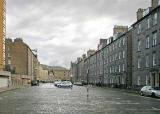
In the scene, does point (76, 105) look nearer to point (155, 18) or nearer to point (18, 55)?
point (155, 18)

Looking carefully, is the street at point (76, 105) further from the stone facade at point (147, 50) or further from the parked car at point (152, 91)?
the stone facade at point (147, 50)

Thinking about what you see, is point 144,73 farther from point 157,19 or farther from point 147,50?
point 157,19

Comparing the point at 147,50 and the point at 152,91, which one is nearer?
the point at 152,91

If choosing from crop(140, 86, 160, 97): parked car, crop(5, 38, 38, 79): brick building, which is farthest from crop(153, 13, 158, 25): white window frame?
crop(5, 38, 38, 79): brick building

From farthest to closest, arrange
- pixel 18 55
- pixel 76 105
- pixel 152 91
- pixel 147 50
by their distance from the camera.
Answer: pixel 18 55 < pixel 147 50 < pixel 152 91 < pixel 76 105

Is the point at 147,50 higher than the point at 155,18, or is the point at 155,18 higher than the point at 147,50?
the point at 155,18

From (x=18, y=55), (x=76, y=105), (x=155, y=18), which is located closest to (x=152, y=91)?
(x=155, y=18)

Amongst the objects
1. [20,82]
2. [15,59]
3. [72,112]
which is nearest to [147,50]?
[72,112]

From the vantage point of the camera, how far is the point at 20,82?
91.2m

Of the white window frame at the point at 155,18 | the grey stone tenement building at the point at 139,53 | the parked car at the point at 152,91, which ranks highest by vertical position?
the white window frame at the point at 155,18

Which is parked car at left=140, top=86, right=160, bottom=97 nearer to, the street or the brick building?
the street

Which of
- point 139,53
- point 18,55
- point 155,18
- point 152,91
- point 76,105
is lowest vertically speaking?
point 152,91

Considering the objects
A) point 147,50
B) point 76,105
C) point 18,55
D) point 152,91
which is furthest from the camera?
point 18,55

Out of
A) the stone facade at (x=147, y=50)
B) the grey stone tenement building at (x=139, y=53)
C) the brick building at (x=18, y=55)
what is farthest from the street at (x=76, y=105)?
the brick building at (x=18, y=55)
